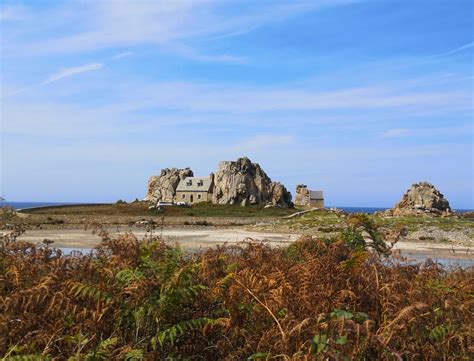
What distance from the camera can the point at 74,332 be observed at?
4020 mm

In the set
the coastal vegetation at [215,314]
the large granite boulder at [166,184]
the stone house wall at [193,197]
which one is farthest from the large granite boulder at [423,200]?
the coastal vegetation at [215,314]

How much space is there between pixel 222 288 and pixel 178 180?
9748cm

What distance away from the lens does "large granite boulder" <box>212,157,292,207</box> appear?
3492 inches

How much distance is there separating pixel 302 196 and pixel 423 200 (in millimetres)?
38109

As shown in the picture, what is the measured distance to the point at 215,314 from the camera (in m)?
4.39

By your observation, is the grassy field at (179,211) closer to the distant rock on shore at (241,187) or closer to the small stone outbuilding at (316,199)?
the distant rock on shore at (241,187)

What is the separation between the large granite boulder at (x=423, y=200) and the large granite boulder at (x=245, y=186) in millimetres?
21887

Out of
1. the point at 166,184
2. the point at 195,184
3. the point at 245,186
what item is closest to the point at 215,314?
the point at 245,186

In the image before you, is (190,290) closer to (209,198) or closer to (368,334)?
(368,334)

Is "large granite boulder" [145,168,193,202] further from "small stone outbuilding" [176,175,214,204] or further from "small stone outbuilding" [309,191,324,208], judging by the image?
"small stone outbuilding" [309,191,324,208]

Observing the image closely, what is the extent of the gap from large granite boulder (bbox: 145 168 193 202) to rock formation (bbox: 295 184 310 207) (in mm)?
21443

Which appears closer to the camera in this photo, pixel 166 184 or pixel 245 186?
pixel 245 186

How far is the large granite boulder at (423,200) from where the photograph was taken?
6775 cm

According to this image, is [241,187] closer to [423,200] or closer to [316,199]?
[316,199]
